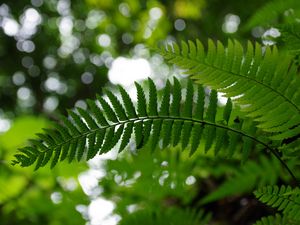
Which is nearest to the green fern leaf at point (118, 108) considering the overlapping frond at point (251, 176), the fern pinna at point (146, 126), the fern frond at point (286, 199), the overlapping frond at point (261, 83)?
the fern pinna at point (146, 126)

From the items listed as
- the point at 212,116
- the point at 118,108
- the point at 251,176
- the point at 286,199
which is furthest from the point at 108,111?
the point at 251,176

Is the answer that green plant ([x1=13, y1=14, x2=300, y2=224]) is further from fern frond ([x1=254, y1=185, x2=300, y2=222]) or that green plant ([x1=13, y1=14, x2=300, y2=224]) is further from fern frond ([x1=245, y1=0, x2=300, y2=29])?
fern frond ([x1=245, y1=0, x2=300, y2=29])

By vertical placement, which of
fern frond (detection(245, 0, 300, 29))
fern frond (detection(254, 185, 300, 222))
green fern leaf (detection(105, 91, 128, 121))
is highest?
fern frond (detection(245, 0, 300, 29))

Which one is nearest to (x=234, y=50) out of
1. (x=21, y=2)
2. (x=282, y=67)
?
(x=282, y=67)

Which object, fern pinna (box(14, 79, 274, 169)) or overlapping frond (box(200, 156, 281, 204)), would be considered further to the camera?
overlapping frond (box(200, 156, 281, 204))

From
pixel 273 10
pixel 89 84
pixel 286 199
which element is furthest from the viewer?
pixel 89 84

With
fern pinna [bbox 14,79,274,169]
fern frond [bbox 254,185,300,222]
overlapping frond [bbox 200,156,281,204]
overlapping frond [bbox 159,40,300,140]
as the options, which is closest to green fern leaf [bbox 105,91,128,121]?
fern pinna [bbox 14,79,274,169]

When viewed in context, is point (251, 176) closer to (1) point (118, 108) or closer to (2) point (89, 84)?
(1) point (118, 108)
